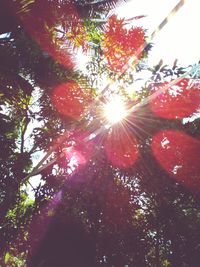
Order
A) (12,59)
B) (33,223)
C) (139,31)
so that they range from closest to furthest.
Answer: (12,59)
(139,31)
(33,223)

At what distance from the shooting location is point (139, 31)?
884 centimetres

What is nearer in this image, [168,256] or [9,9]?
[9,9]

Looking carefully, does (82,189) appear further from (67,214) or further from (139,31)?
(139,31)

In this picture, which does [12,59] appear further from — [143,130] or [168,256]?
[168,256]

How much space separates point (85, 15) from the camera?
8117mm

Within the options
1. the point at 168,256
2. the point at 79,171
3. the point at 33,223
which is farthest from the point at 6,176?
the point at 168,256

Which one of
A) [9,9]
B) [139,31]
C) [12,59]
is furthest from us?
[139,31]

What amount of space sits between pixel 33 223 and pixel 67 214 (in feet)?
4.32

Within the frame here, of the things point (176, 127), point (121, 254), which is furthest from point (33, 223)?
point (176, 127)

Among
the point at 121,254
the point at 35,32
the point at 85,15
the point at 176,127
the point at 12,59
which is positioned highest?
the point at 176,127

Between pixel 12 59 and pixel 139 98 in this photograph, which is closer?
pixel 12 59

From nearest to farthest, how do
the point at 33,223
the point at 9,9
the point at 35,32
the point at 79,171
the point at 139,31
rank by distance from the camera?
the point at 9,9, the point at 35,32, the point at 139,31, the point at 33,223, the point at 79,171

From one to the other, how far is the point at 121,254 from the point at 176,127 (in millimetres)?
5614

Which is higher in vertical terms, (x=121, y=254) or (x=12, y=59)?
(x=12, y=59)
